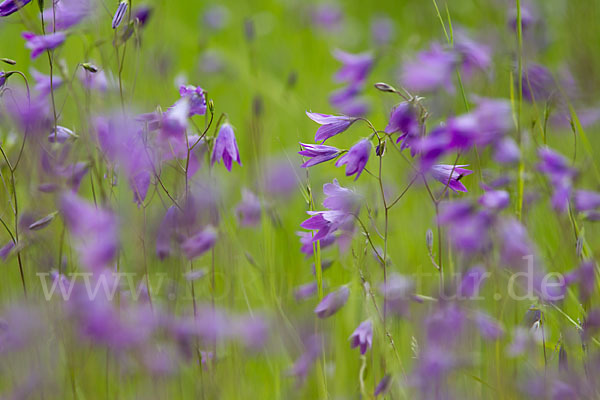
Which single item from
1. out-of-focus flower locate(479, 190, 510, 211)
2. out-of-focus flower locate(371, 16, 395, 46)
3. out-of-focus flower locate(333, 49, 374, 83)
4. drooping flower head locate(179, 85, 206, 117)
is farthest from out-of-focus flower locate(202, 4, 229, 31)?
out-of-focus flower locate(479, 190, 510, 211)

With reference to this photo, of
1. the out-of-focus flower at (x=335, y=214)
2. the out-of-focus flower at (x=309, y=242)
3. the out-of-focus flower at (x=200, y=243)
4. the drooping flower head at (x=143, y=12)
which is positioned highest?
the drooping flower head at (x=143, y=12)

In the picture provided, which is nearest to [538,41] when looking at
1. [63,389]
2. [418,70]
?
[418,70]

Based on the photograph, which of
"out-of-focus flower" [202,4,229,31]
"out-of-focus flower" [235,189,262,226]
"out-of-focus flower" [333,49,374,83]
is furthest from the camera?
"out-of-focus flower" [202,4,229,31]

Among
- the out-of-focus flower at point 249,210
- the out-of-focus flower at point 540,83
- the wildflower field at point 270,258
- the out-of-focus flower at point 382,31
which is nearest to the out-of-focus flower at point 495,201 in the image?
the wildflower field at point 270,258

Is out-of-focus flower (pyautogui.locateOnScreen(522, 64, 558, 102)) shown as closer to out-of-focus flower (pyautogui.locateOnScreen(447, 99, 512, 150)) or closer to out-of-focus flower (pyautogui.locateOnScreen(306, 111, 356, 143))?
out-of-focus flower (pyautogui.locateOnScreen(306, 111, 356, 143))

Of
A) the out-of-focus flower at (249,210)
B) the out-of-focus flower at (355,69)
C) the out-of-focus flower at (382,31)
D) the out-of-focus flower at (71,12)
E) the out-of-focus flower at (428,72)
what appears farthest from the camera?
the out-of-focus flower at (382,31)

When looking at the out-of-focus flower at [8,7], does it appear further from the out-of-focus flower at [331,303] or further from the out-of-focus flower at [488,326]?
the out-of-focus flower at [488,326]
